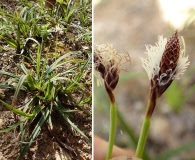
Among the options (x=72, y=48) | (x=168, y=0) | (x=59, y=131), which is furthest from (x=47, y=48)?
(x=168, y=0)

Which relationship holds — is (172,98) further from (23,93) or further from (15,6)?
(15,6)

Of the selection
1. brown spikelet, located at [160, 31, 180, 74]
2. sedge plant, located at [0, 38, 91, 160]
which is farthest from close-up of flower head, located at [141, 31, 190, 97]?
sedge plant, located at [0, 38, 91, 160]

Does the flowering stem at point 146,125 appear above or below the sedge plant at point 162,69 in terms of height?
below

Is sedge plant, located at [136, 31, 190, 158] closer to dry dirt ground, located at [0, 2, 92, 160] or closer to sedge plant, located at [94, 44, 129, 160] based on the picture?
sedge plant, located at [94, 44, 129, 160]

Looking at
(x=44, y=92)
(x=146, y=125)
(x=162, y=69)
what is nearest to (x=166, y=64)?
(x=162, y=69)

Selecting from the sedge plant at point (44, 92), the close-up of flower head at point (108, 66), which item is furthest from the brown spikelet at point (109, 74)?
the sedge plant at point (44, 92)

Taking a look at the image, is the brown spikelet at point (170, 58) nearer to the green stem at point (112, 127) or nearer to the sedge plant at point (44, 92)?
the green stem at point (112, 127)

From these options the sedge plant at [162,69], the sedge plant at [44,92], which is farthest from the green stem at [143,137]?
the sedge plant at [44,92]

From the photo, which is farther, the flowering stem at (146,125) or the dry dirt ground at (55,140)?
the dry dirt ground at (55,140)
